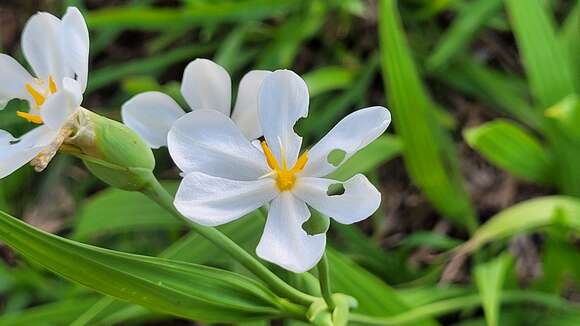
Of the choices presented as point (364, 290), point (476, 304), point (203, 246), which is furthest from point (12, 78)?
point (476, 304)

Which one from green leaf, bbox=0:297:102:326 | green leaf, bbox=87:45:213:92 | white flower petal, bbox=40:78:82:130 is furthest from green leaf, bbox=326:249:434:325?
green leaf, bbox=87:45:213:92

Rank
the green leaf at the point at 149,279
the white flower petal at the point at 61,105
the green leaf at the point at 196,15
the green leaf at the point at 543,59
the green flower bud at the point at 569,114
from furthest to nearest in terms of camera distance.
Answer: the green leaf at the point at 196,15 → the green leaf at the point at 543,59 → the green flower bud at the point at 569,114 → the green leaf at the point at 149,279 → the white flower petal at the point at 61,105

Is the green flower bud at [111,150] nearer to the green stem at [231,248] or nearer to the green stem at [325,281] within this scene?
the green stem at [231,248]

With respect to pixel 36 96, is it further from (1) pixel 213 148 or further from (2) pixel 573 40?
(2) pixel 573 40

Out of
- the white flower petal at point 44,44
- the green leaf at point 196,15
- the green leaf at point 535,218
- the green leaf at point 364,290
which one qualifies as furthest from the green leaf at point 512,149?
the white flower petal at point 44,44

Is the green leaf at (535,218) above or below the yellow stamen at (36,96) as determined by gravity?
above

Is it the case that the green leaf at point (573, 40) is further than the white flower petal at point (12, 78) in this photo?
Yes

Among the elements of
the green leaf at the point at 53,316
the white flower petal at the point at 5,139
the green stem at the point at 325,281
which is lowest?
the green stem at the point at 325,281
